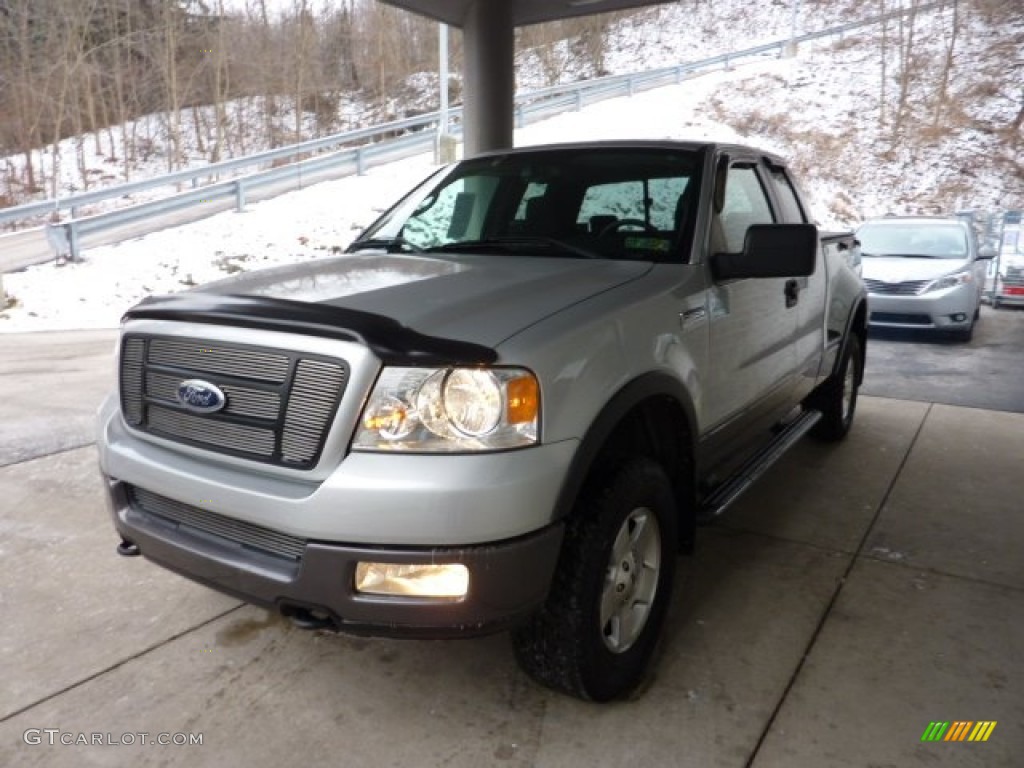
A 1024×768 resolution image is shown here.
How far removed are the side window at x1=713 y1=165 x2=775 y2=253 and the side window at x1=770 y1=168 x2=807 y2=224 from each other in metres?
0.25

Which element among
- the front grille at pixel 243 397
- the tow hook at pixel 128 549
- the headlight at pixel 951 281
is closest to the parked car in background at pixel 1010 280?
the headlight at pixel 951 281

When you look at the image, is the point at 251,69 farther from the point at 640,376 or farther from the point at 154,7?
the point at 640,376

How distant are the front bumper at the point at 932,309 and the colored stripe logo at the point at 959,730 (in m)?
7.98

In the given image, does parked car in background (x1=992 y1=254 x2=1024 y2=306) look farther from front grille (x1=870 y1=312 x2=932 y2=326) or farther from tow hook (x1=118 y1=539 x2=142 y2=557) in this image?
tow hook (x1=118 y1=539 x2=142 y2=557)

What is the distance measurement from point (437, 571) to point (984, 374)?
795cm

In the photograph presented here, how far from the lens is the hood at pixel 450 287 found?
235 cm

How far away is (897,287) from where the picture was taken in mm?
10047

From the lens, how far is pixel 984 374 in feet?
27.1

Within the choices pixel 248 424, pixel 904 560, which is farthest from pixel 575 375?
pixel 904 560

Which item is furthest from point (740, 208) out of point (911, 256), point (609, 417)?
point (911, 256)

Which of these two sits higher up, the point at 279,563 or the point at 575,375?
the point at 575,375

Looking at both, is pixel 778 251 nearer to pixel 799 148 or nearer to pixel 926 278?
pixel 926 278

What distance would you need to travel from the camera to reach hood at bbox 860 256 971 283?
9.96m
